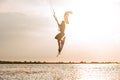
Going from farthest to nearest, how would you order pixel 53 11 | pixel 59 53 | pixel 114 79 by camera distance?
pixel 114 79
pixel 59 53
pixel 53 11

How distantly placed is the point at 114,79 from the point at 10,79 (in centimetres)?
1944

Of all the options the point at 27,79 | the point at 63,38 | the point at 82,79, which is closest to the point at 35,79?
the point at 27,79

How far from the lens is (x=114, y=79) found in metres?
67.8

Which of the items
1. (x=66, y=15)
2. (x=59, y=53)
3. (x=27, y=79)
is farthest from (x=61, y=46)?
(x=27, y=79)

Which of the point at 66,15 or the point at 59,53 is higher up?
the point at 66,15

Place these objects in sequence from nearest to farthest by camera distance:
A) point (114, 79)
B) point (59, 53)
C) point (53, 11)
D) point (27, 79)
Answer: point (53, 11) < point (59, 53) < point (27, 79) < point (114, 79)

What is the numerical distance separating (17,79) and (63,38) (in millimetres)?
46225

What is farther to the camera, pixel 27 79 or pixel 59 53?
pixel 27 79

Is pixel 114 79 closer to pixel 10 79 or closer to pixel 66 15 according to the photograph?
pixel 10 79

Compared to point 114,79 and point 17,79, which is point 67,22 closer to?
point 17,79

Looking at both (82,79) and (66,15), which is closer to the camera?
(66,15)

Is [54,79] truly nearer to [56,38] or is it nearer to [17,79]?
[17,79]

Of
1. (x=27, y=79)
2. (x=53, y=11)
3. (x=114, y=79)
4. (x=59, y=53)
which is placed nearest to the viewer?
(x=53, y=11)

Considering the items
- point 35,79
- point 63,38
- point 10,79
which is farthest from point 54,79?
point 63,38
